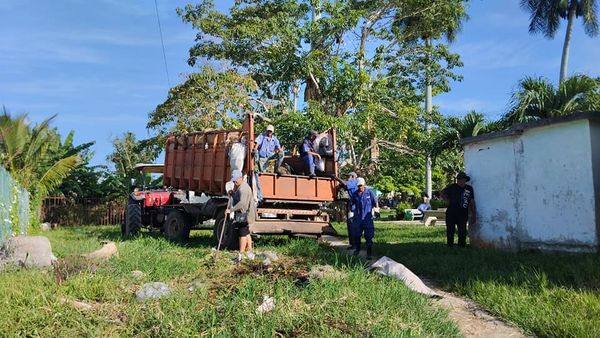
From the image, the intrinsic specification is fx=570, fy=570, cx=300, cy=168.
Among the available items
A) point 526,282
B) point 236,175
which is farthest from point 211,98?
point 526,282

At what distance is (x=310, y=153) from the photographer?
41.1 feet

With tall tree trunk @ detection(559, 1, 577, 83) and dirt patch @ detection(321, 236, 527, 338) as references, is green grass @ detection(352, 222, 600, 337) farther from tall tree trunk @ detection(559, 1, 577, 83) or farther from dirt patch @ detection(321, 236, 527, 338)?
tall tree trunk @ detection(559, 1, 577, 83)

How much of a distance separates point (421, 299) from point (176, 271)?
332 cm

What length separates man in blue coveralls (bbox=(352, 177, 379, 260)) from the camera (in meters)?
11.0

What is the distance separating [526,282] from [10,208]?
11.4 metres

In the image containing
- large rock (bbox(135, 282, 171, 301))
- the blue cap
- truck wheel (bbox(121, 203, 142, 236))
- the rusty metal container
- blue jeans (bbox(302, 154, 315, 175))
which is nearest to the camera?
large rock (bbox(135, 282, 171, 301))

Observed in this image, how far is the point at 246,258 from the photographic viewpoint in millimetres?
9016

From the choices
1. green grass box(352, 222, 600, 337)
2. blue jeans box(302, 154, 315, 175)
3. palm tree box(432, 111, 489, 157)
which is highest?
palm tree box(432, 111, 489, 157)

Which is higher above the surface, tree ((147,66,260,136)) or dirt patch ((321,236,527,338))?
tree ((147,66,260,136))

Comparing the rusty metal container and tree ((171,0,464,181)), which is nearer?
the rusty metal container

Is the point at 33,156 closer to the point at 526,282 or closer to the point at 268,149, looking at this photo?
the point at 268,149

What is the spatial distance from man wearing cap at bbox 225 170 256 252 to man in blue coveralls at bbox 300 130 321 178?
6.72 ft

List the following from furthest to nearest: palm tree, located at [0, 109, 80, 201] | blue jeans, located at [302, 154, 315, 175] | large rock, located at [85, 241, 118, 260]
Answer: palm tree, located at [0, 109, 80, 201]
blue jeans, located at [302, 154, 315, 175]
large rock, located at [85, 241, 118, 260]

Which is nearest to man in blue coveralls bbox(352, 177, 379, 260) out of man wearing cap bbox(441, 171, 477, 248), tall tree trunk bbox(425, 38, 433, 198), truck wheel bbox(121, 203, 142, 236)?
man wearing cap bbox(441, 171, 477, 248)
